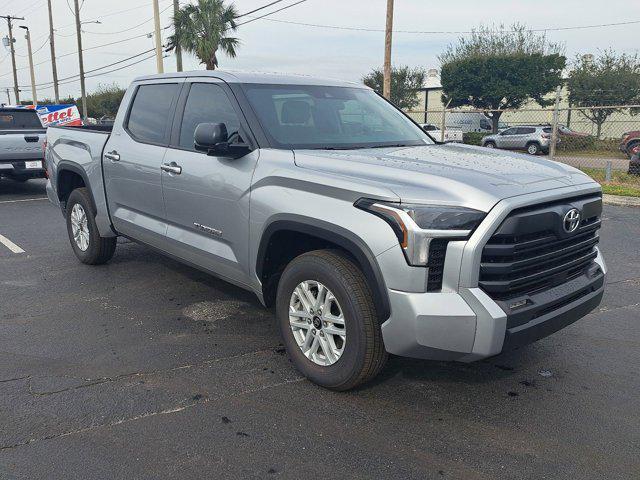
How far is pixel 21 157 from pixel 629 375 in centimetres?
1094

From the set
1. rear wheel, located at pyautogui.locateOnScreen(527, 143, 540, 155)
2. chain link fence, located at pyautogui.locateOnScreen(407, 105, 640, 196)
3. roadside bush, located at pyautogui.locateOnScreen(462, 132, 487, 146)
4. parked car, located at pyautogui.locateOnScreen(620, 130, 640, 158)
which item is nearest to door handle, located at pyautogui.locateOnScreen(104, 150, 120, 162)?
chain link fence, located at pyautogui.locateOnScreen(407, 105, 640, 196)

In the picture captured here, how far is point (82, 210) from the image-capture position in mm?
6047

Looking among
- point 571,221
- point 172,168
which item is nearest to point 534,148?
point 172,168

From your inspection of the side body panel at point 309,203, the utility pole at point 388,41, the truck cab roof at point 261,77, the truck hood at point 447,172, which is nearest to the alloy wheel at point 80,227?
the truck cab roof at point 261,77

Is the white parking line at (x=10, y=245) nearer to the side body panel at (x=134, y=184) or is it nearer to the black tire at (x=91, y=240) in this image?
the black tire at (x=91, y=240)

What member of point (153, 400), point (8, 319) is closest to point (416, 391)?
point (153, 400)

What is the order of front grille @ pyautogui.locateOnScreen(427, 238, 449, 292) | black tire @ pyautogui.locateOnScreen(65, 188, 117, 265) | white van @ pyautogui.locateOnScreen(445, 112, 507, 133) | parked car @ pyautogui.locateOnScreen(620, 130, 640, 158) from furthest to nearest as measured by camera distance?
white van @ pyautogui.locateOnScreen(445, 112, 507, 133) → parked car @ pyautogui.locateOnScreen(620, 130, 640, 158) → black tire @ pyautogui.locateOnScreen(65, 188, 117, 265) → front grille @ pyautogui.locateOnScreen(427, 238, 449, 292)

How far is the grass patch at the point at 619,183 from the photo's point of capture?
39.2ft

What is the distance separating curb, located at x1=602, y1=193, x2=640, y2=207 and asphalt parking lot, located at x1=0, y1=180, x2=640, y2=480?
647cm

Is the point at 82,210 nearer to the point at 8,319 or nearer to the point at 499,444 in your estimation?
the point at 8,319

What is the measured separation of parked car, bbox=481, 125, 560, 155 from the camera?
86.7ft

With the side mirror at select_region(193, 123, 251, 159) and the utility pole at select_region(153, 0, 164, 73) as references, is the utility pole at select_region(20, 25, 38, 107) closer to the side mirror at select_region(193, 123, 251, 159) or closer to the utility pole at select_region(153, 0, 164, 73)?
the utility pole at select_region(153, 0, 164, 73)

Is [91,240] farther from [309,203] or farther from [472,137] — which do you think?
→ [472,137]

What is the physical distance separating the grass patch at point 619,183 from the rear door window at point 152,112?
32.7ft
